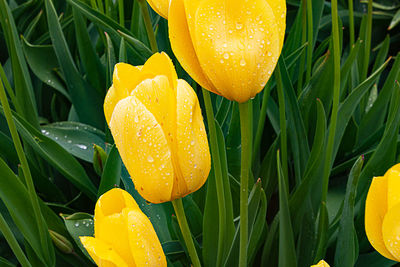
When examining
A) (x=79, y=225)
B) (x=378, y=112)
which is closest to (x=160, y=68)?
(x=79, y=225)

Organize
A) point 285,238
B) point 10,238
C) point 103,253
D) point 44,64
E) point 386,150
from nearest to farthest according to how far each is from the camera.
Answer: point 103,253
point 10,238
point 285,238
point 386,150
point 44,64

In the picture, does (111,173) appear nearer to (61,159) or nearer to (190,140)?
(61,159)

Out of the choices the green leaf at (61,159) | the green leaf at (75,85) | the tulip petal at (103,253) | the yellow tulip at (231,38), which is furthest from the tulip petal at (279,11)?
the green leaf at (75,85)

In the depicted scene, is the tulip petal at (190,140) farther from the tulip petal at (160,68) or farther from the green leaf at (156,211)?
the green leaf at (156,211)

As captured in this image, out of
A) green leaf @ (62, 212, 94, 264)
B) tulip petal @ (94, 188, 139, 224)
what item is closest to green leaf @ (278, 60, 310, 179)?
green leaf @ (62, 212, 94, 264)

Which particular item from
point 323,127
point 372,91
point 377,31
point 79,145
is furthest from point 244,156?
point 377,31

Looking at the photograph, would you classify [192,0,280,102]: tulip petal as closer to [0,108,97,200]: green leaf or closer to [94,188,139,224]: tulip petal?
[94,188,139,224]: tulip petal

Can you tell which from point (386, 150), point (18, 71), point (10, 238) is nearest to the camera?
point (10, 238)

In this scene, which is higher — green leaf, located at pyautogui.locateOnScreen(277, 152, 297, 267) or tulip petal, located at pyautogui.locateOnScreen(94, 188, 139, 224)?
tulip petal, located at pyautogui.locateOnScreen(94, 188, 139, 224)
